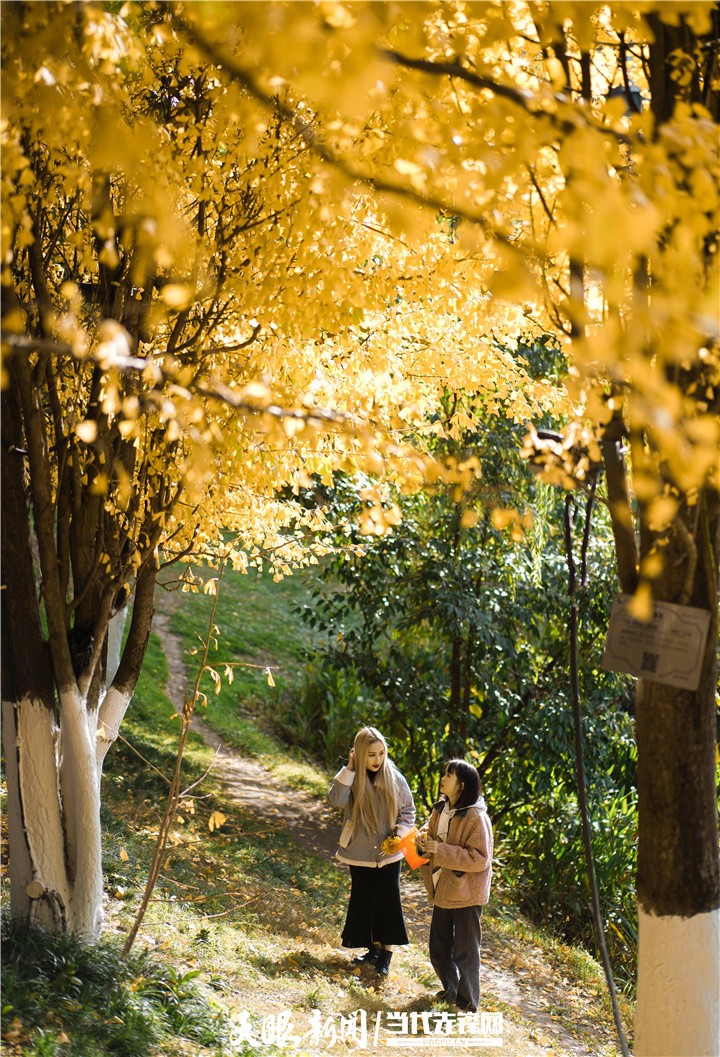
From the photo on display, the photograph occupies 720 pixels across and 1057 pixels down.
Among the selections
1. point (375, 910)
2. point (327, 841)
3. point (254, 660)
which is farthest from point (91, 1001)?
point (254, 660)

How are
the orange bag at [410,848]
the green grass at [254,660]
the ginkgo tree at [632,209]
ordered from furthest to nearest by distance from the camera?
the green grass at [254,660] < the orange bag at [410,848] < the ginkgo tree at [632,209]

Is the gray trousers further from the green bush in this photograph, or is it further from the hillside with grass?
the green bush

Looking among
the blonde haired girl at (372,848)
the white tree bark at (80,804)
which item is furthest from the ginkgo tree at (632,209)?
the blonde haired girl at (372,848)

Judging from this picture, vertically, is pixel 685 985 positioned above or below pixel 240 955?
above

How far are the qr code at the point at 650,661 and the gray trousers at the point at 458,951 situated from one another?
3272 millimetres

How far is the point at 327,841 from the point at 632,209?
28.9ft

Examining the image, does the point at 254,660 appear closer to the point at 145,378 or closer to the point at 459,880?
the point at 459,880

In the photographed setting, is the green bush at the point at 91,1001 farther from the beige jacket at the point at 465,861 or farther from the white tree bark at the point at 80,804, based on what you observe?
the beige jacket at the point at 465,861

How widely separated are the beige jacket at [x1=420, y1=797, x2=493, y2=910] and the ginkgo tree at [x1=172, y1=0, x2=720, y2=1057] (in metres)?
2.49

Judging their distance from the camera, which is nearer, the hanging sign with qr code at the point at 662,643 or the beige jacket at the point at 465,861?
the hanging sign with qr code at the point at 662,643

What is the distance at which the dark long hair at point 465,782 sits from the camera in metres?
6.33

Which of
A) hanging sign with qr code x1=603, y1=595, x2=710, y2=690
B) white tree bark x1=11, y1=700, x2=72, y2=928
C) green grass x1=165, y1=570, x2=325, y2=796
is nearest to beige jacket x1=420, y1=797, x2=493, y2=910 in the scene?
white tree bark x1=11, y1=700, x2=72, y2=928

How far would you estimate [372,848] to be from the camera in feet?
22.3

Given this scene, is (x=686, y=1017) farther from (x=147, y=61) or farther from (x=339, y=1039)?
(x=147, y=61)
